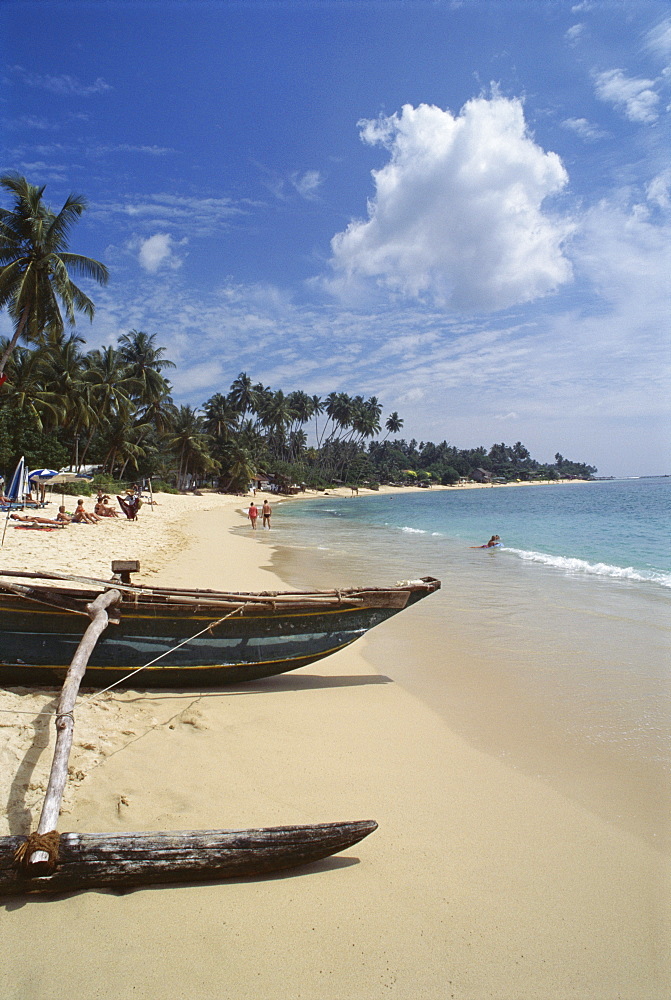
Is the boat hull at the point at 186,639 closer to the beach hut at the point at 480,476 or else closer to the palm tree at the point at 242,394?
the palm tree at the point at 242,394

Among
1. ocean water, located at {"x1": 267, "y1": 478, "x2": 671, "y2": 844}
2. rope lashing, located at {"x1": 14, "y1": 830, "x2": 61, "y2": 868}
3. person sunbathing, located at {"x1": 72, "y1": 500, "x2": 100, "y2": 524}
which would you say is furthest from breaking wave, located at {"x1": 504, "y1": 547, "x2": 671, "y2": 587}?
person sunbathing, located at {"x1": 72, "y1": 500, "x2": 100, "y2": 524}

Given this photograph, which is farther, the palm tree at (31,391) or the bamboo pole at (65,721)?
the palm tree at (31,391)

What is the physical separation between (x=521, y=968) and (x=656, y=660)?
5.35 meters

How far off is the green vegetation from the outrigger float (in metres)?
6.95

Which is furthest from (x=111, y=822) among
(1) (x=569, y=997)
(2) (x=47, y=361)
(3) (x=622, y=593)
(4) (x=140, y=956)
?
(2) (x=47, y=361)

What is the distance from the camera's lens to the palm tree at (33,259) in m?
18.6

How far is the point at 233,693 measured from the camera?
196 inches

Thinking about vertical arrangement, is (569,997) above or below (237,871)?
below

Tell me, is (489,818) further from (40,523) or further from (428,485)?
(428,485)

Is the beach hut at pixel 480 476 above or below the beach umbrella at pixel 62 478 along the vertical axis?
above

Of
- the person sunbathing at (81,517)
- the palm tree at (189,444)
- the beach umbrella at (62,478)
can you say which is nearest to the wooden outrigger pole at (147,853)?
the person sunbathing at (81,517)

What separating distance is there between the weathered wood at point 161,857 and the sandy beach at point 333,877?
0.37ft

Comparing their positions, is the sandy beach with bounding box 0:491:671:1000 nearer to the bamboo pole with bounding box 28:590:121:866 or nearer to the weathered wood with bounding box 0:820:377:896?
the weathered wood with bounding box 0:820:377:896

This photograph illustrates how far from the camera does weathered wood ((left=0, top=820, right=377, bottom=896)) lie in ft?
7.88
